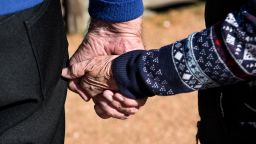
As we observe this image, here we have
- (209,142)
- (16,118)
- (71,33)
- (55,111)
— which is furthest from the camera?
(71,33)

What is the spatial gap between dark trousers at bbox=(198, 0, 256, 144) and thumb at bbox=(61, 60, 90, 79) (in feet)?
1.16

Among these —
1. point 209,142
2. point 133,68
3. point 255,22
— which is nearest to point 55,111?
point 133,68

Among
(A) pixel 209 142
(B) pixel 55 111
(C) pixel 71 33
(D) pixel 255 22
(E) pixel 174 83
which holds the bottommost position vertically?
(C) pixel 71 33

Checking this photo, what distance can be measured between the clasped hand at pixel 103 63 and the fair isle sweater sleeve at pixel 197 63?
82 mm

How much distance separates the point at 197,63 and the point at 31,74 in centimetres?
43

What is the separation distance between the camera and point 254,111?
159 cm

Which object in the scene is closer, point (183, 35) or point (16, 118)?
point (16, 118)

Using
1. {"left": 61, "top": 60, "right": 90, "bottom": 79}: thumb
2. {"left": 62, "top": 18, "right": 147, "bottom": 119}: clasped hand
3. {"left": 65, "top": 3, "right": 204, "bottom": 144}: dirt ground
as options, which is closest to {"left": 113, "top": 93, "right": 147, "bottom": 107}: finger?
{"left": 62, "top": 18, "right": 147, "bottom": 119}: clasped hand

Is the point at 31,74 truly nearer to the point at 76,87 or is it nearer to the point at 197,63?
the point at 76,87

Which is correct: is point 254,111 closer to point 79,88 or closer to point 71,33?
point 79,88

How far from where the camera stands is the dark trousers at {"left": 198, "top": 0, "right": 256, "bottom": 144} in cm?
160

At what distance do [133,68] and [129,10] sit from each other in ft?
0.76

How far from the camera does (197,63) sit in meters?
1.53

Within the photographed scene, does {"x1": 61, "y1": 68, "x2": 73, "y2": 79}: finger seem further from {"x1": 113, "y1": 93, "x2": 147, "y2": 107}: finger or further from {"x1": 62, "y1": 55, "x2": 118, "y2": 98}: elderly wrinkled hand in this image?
{"x1": 113, "y1": 93, "x2": 147, "y2": 107}: finger
